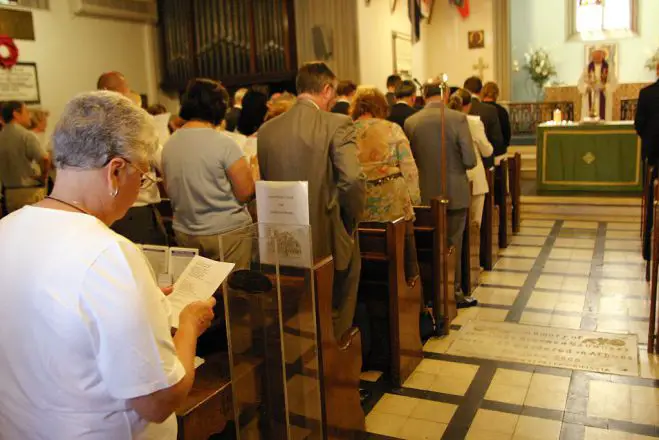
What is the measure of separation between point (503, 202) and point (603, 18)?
7.44 metres

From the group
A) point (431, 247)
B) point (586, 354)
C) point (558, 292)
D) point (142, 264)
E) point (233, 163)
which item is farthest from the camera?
point (558, 292)

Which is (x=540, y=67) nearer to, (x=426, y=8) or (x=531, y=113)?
(x=531, y=113)

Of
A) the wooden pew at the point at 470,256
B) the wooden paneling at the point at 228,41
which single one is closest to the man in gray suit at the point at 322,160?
the wooden pew at the point at 470,256

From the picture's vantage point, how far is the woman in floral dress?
356cm

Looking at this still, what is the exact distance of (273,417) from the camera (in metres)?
2.22

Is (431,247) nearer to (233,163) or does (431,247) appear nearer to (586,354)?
(586,354)

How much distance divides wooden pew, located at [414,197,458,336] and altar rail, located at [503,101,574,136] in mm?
7857

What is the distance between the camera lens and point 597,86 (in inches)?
364

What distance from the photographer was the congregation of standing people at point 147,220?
1174 mm

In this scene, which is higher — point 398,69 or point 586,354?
point 398,69

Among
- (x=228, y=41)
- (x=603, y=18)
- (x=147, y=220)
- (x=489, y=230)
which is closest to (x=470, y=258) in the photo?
(x=489, y=230)

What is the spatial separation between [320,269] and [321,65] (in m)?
1.14

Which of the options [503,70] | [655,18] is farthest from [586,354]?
[655,18]

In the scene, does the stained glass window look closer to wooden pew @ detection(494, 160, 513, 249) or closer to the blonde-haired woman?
wooden pew @ detection(494, 160, 513, 249)
